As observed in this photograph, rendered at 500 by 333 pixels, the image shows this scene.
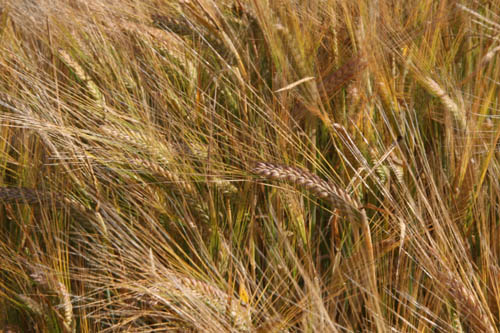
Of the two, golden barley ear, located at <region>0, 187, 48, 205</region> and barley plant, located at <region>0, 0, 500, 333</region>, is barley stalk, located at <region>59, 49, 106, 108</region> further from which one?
golden barley ear, located at <region>0, 187, 48, 205</region>

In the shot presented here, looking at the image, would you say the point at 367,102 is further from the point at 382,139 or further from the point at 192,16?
the point at 192,16

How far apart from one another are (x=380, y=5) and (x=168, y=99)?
45 cm

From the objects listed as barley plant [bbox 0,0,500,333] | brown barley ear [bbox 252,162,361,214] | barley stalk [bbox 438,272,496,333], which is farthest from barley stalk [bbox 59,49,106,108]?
barley stalk [bbox 438,272,496,333]

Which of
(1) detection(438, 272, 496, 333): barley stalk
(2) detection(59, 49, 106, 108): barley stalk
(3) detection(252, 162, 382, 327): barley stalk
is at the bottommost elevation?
(1) detection(438, 272, 496, 333): barley stalk

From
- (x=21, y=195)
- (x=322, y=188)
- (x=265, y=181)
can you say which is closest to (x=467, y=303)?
(x=322, y=188)

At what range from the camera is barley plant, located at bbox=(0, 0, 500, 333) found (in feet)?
2.56

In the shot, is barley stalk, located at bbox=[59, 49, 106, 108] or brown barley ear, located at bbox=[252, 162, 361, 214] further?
barley stalk, located at bbox=[59, 49, 106, 108]

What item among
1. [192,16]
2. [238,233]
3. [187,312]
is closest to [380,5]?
[192,16]

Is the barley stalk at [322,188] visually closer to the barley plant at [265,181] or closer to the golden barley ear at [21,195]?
the barley plant at [265,181]

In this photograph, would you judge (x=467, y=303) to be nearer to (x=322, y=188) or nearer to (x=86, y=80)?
(x=322, y=188)

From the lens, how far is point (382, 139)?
1010 millimetres

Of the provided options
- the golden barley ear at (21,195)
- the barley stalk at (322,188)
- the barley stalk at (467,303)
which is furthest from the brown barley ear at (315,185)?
the golden barley ear at (21,195)

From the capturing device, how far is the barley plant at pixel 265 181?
0.78m

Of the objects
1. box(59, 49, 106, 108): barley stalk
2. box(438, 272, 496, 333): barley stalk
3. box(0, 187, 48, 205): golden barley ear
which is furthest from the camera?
box(59, 49, 106, 108): barley stalk
